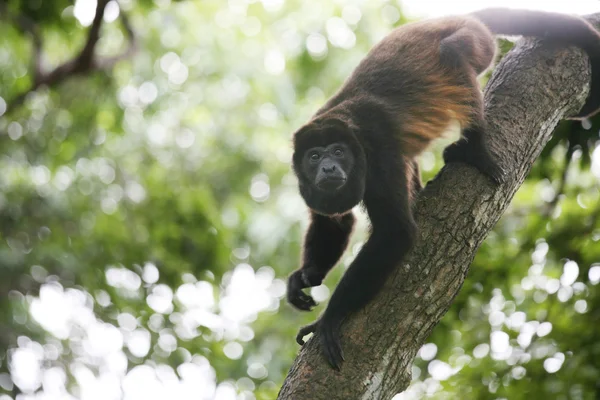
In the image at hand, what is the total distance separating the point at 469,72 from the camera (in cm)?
405

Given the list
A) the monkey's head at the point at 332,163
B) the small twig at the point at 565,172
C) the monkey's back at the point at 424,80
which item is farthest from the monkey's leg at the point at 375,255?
the small twig at the point at 565,172

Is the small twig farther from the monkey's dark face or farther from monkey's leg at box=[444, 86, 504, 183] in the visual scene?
the monkey's dark face

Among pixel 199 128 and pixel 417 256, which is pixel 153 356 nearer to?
pixel 417 256

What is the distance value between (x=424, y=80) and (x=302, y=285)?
1446mm

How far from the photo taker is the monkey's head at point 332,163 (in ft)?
12.4

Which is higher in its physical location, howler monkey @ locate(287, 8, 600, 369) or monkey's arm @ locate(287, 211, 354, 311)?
howler monkey @ locate(287, 8, 600, 369)

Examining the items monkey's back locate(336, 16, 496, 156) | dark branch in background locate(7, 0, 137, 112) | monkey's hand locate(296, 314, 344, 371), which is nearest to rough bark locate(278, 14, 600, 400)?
monkey's hand locate(296, 314, 344, 371)

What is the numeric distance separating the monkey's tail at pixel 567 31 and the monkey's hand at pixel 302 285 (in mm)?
1878

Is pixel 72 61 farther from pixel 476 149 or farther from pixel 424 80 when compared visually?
pixel 476 149

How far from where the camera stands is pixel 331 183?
3779mm

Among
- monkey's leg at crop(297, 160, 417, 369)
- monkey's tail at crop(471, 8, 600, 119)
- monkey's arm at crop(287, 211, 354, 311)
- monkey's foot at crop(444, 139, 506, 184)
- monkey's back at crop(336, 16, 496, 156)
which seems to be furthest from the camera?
monkey's arm at crop(287, 211, 354, 311)

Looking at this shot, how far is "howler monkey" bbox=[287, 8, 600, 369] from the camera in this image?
3.69 m

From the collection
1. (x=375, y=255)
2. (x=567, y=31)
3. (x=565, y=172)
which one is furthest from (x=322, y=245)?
(x=567, y=31)

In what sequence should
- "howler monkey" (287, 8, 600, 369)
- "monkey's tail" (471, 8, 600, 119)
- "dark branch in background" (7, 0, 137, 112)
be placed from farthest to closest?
"dark branch in background" (7, 0, 137, 112) < "monkey's tail" (471, 8, 600, 119) < "howler monkey" (287, 8, 600, 369)
